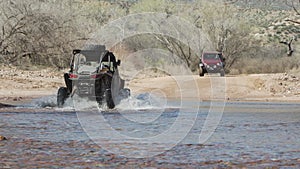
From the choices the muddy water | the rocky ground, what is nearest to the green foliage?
the rocky ground

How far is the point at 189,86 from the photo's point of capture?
34750mm

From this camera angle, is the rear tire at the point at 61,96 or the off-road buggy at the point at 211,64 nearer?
the rear tire at the point at 61,96

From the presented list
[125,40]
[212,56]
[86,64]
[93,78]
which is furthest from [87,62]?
[125,40]

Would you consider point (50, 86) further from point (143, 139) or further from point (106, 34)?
point (143, 139)

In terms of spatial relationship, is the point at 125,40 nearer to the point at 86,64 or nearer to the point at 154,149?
the point at 86,64

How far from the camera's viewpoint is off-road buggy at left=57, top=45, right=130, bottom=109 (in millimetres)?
21547

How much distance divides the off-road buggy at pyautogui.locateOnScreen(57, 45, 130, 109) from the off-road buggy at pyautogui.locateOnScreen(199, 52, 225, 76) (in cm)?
1766

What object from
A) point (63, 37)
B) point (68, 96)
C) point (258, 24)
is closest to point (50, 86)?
point (63, 37)

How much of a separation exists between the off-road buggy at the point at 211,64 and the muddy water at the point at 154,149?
64.6ft

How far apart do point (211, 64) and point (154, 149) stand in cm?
2870

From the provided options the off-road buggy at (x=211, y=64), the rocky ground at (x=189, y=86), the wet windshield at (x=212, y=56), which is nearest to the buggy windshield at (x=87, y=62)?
the rocky ground at (x=189, y=86)

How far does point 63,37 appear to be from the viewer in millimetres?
35750

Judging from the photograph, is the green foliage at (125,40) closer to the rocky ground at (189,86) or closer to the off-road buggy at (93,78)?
the rocky ground at (189,86)

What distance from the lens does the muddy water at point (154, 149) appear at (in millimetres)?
10516
